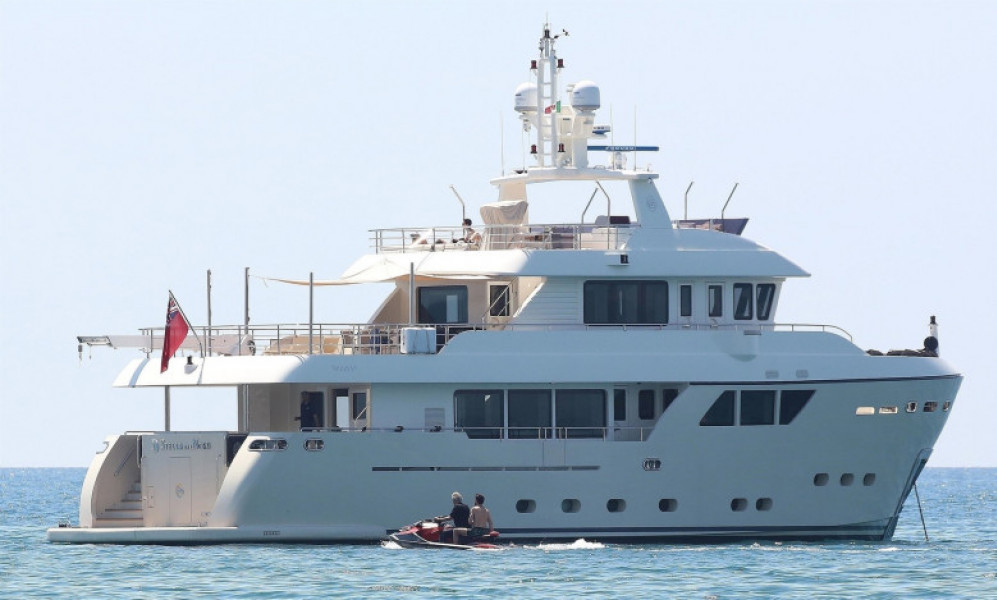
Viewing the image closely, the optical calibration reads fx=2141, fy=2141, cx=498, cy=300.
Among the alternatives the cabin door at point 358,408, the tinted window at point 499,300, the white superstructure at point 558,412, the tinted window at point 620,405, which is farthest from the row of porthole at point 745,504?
the cabin door at point 358,408

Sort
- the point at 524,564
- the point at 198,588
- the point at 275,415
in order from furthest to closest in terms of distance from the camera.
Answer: the point at 275,415 → the point at 524,564 → the point at 198,588

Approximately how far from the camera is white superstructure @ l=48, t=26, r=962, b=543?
34.6 m

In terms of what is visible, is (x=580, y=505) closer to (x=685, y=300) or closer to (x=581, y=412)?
(x=581, y=412)

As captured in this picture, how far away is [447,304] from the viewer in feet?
123

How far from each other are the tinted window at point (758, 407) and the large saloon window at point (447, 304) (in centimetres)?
526

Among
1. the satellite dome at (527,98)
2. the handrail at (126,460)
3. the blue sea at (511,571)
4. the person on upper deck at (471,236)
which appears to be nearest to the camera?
the blue sea at (511,571)

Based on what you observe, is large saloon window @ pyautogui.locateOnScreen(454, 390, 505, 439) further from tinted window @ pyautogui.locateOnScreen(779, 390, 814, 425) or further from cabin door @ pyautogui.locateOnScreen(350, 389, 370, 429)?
tinted window @ pyautogui.locateOnScreen(779, 390, 814, 425)

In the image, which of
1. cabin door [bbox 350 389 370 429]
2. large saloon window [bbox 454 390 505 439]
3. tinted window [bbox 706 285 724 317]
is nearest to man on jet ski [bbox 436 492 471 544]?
large saloon window [bbox 454 390 505 439]

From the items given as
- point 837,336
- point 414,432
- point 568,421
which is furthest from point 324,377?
point 837,336

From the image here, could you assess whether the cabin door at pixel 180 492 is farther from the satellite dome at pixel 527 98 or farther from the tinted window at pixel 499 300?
the satellite dome at pixel 527 98

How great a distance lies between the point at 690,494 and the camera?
3528cm

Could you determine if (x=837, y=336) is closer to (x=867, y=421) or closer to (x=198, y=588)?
(x=867, y=421)

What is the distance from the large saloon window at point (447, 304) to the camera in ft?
123

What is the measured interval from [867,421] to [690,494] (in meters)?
3.34
